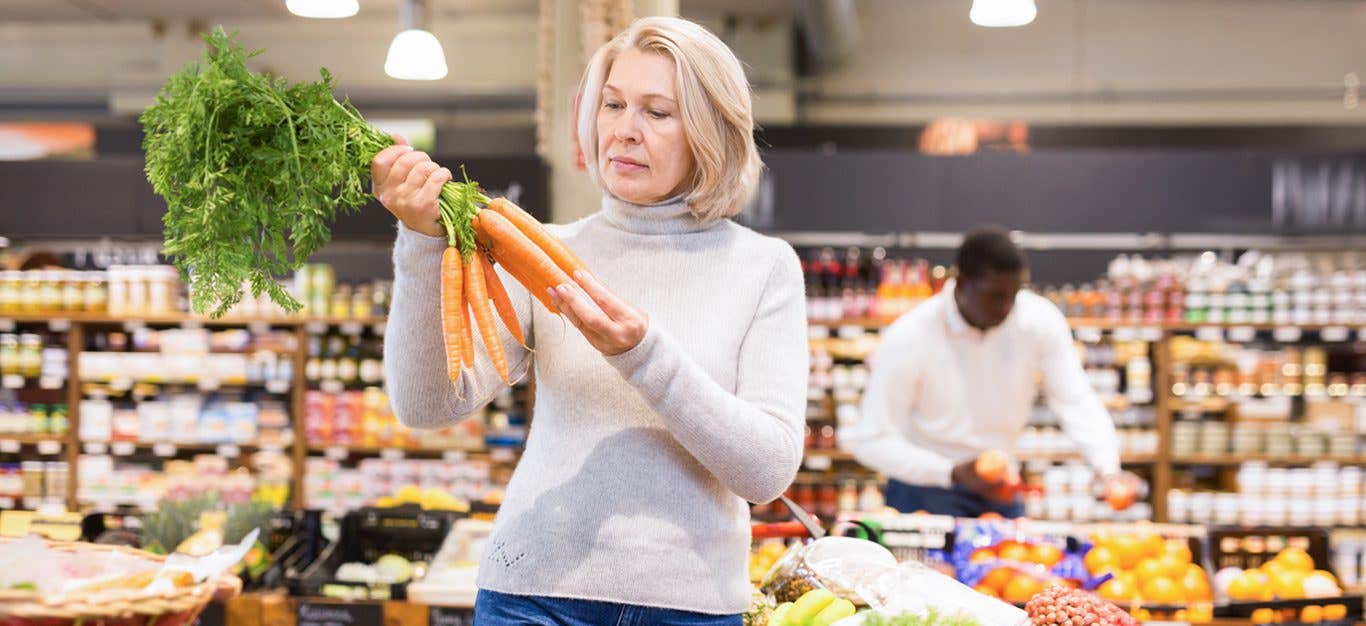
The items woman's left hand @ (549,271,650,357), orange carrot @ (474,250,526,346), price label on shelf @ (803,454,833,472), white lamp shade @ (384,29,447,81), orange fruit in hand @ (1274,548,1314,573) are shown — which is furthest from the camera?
price label on shelf @ (803,454,833,472)

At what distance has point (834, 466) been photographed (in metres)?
8.12

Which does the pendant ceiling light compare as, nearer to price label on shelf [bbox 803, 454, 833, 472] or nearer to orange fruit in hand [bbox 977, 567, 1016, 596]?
price label on shelf [bbox 803, 454, 833, 472]

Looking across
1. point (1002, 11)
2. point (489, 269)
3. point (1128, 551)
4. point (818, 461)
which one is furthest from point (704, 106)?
point (818, 461)

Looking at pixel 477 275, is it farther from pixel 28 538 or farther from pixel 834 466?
pixel 834 466

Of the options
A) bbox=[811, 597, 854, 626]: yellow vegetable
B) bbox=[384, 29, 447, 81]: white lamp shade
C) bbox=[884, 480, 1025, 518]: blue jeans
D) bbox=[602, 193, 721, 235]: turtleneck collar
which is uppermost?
bbox=[384, 29, 447, 81]: white lamp shade

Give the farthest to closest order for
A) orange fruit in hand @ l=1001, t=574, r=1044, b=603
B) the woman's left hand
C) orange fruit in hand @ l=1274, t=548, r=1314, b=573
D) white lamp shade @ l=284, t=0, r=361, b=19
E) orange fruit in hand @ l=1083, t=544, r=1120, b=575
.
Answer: white lamp shade @ l=284, t=0, r=361, b=19 < orange fruit in hand @ l=1274, t=548, r=1314, b=573 < orange fruit in hand @ l=1083, t=544, r=1120, b=575 < orange fruit in hand @ l=1001, t=574, r=1044, b=603 < the woman's left hand

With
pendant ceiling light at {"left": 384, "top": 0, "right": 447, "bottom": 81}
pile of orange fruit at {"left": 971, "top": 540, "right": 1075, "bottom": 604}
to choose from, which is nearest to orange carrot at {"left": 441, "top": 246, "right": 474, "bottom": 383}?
pile of orange fruit at {"left": 971, "top": 540, "right": 1075, "bottom": 604}

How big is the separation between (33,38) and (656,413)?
37.6 feet

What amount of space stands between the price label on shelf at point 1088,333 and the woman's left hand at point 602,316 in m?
6.52

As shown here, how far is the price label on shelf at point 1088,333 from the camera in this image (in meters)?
7.62

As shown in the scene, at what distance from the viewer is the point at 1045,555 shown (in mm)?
3777

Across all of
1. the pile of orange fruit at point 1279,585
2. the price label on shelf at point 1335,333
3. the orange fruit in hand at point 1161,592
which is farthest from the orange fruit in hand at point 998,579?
the price label on shelf at point 1335,333

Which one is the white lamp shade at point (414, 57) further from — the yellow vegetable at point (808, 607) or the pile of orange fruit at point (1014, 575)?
the yellow vegetable at point (808, 607)

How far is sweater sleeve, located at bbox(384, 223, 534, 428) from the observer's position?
1680 mm
